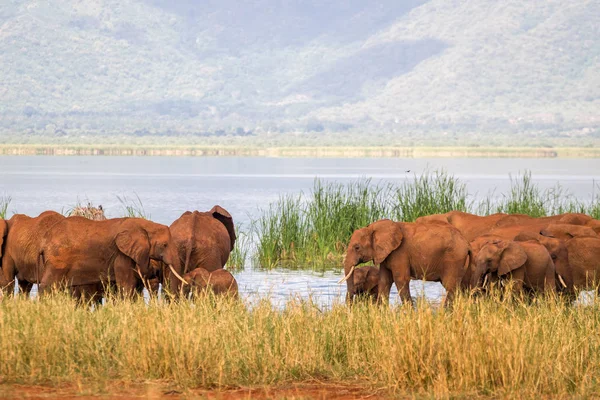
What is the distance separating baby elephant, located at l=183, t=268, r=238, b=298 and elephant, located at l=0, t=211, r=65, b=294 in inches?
60.6

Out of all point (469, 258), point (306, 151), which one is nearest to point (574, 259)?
point (469, 258)

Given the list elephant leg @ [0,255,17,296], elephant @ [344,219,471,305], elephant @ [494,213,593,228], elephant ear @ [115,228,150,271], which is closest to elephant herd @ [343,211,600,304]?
elephant @ [344,219,471,305]

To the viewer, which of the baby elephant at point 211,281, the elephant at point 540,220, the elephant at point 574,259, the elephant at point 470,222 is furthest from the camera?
the elephant at point 470,222

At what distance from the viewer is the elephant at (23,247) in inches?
478

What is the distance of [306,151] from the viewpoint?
158 metres

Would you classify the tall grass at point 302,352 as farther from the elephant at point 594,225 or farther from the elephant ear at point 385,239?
the elephant at point 594,225

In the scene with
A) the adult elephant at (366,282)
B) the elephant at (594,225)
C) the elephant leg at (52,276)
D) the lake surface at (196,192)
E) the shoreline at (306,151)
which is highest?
the elephant at (594,225)

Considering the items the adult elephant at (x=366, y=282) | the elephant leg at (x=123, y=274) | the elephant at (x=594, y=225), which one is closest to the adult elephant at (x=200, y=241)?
the elephant leg at (x=123, y=274)

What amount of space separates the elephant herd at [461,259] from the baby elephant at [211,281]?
4.68ft

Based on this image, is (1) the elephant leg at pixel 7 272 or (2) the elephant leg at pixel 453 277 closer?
(1) the elephant leg at pixel 7 272

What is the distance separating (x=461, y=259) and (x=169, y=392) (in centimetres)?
539

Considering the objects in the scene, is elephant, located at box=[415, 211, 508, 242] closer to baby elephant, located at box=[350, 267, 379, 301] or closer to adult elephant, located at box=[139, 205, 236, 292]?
baby elephant, located at box=[350, 267, 379, 301]

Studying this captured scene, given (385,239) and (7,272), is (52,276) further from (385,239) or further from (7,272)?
(385,239)

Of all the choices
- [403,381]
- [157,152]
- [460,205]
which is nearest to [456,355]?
[403,381]
